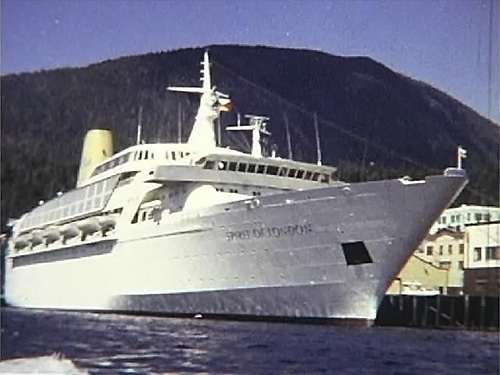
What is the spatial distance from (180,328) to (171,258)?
1.56ft

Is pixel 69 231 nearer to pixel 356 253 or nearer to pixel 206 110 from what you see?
pixel 206 110

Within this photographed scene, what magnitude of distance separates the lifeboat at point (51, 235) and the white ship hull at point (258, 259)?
0.24 ft

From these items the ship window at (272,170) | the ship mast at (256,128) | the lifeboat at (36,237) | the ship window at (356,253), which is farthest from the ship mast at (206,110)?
the ship window at (356,253)

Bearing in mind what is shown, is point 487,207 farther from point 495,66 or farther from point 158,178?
point 158,178

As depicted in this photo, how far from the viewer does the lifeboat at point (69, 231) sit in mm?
5496

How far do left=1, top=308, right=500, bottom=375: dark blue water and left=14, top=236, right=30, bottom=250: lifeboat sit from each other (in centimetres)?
32

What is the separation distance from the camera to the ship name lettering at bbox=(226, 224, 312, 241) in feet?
19.5

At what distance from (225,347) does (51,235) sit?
3.61 ft

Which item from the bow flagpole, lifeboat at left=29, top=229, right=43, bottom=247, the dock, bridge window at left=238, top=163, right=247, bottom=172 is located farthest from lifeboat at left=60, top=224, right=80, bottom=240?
the bow flagpole

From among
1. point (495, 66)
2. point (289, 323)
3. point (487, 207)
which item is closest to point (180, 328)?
point (289, 323)

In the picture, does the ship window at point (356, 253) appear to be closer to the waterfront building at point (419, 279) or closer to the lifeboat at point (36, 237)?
the waterfront building at point (419, 279)

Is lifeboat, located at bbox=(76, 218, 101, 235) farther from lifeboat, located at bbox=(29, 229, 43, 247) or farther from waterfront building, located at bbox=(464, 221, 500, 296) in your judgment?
waterfront building, located at bbox=(464, 221, 500, 296)

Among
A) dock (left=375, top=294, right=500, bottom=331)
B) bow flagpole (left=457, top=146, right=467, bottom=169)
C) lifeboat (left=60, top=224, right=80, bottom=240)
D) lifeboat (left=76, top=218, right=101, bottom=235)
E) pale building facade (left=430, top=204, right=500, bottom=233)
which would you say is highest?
bow flagpole (left=457, top=146, right=467, bottom=169)

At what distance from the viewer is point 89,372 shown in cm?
491
